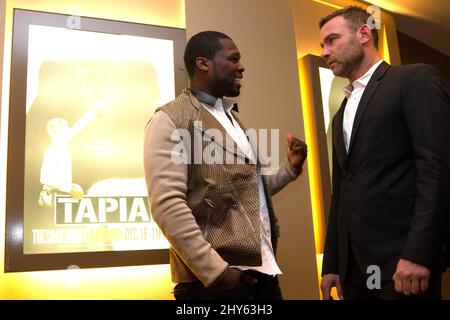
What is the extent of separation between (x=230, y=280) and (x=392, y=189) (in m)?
0.61

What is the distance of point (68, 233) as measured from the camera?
2.33 m

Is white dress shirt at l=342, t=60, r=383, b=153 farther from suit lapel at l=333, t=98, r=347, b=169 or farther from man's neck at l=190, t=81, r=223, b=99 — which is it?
man's neck at l=190, t=81, r=223, b=99

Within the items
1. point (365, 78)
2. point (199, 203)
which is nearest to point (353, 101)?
point (365, 78)

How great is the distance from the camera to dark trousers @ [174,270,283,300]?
1.47 metres

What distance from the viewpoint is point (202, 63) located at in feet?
6.12

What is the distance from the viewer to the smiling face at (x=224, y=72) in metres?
1.83

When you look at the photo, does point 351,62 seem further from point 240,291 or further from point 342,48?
point 240,291

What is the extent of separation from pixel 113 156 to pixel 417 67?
1596mm

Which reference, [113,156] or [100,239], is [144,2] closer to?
[113,156]

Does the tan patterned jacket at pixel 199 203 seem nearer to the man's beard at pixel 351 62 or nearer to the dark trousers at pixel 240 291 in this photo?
the dark trousers at pixel 240 291

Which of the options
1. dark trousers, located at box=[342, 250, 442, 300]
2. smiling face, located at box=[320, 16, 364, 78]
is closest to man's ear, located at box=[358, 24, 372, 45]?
smiling face, located at box=[320, 16, 364, 78]

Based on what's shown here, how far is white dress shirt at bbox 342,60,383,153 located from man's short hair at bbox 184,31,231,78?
56 centimetres

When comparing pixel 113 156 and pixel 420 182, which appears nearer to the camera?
pixel 420 182

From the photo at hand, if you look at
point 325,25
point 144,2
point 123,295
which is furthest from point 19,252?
point 325,25
